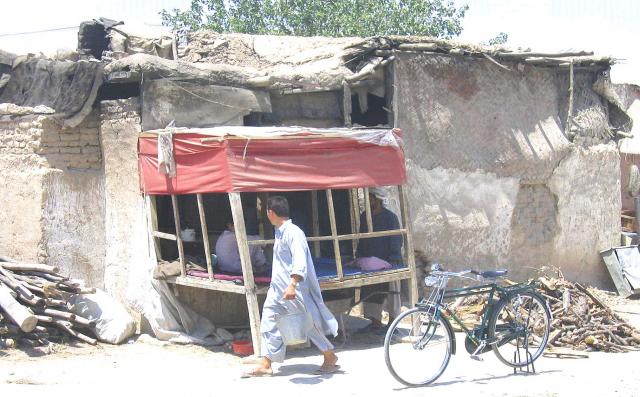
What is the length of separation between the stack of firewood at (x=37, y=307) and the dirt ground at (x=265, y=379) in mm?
185

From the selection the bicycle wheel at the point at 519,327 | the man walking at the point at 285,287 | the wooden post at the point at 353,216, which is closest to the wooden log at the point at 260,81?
the wooden post at the point at 353,216

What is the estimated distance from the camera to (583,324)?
9.38m

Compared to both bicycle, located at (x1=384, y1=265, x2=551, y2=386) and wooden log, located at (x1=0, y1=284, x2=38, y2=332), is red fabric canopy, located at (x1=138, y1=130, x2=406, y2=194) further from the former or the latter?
wooden log, located at (x1=0, y1=284, x2=38, y2=332)

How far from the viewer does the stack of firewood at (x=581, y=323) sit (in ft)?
30.0

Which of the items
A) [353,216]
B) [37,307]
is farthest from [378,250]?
[37,307]

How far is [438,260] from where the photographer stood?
36.8 feet

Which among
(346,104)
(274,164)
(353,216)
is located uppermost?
(346,104)

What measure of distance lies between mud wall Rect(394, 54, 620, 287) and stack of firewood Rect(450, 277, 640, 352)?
158 cm

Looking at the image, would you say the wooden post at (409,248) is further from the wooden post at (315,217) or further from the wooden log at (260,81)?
the wooden log at (260,81)

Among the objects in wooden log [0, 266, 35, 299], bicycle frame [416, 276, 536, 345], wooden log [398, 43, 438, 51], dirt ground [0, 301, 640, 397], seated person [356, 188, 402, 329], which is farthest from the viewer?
wooden log [398, 43, 438, 51]

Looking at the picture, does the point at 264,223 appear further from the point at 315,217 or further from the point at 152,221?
the point at 152,221

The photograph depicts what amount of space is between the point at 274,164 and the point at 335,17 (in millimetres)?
18877

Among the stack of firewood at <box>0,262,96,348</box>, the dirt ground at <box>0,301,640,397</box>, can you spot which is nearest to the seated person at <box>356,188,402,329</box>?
the dirt ground at <box>0,301,640,397</box>

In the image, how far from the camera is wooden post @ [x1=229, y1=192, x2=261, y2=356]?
25.9 ft
